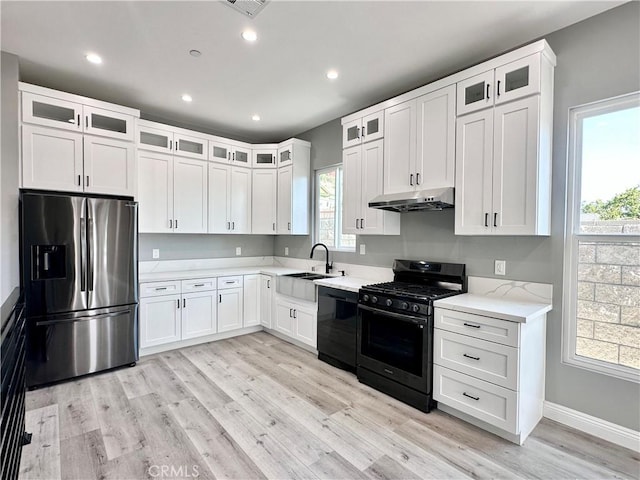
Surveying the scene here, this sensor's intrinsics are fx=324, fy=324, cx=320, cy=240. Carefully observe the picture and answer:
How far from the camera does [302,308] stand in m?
3.92

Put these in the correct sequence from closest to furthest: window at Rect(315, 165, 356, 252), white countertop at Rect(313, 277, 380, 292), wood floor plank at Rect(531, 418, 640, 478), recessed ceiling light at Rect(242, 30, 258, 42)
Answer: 1. wood floor plank at Rect(531, 418, 640, 478)
2. recessed ceiling light at Rect(242, 30, 258, 42)
3. white countertop at Rect(313, 277, 380, 292)
4. window at Rect(315, 165, 356, 252)

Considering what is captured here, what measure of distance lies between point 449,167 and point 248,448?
2643mm

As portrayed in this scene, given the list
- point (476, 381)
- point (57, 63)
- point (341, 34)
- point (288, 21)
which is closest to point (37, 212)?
point (57, 63)

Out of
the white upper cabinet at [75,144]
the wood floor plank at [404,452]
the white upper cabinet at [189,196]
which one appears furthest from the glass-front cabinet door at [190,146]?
the wood floor plank at [404,452]

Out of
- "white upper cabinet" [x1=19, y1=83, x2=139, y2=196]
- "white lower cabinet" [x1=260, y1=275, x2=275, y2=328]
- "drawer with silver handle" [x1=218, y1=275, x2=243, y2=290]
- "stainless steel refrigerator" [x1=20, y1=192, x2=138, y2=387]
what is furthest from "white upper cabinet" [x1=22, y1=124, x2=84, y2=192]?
"white lower cabinet" [x1=260, y1=275, x2=275, y2=328]

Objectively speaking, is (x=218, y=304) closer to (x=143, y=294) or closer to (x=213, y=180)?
(x=143, y=294)

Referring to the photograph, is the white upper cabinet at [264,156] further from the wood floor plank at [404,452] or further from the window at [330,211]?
the wood floor plank at [404,452]

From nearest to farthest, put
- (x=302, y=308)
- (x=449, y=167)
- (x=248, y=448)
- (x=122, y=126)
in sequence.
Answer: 1. (x=248, y=448)
2. (x=449, y=167)
3. (x=122, y=126)
4. (x=302, y=308)

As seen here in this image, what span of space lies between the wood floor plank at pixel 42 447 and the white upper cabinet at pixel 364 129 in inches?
140

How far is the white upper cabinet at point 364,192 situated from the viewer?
340cm

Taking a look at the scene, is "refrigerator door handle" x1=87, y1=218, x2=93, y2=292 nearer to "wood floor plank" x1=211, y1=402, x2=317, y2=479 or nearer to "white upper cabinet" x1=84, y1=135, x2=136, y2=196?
"white upper cabinet" x1=84, y1=135, x2=136, y2=196

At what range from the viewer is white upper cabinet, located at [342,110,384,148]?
3.36 m

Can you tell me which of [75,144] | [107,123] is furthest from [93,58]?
[75,144]

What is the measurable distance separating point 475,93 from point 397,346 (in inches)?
86.7
